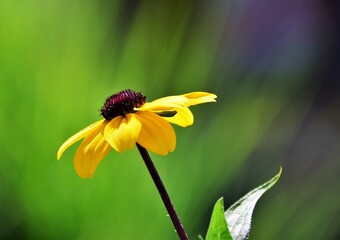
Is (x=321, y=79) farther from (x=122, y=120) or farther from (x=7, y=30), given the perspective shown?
(x=122, y=120)

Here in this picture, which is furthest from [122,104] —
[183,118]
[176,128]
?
[176,128]

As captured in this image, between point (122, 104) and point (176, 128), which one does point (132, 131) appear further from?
point (176, 128)

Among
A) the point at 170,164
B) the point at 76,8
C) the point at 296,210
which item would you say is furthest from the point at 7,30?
the point at 296,210

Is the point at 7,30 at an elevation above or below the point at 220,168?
above

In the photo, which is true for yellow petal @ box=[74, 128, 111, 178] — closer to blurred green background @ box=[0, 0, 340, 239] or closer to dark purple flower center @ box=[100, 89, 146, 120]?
dark purple flower center @ box=[100, 89, 146, 120]

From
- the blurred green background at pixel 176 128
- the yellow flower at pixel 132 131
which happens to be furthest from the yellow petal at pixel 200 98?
the blurred green background at pixel 176 128

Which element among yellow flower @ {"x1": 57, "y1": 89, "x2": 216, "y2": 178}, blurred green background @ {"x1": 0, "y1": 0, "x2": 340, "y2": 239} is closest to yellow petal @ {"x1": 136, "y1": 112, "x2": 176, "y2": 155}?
Answer: yellow flower @ {"x1": 57, "y1": 89, "x2": 216, "y2": 178}

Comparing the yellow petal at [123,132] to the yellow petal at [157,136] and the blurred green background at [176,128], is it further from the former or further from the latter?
the blurred green background at [176,128]
